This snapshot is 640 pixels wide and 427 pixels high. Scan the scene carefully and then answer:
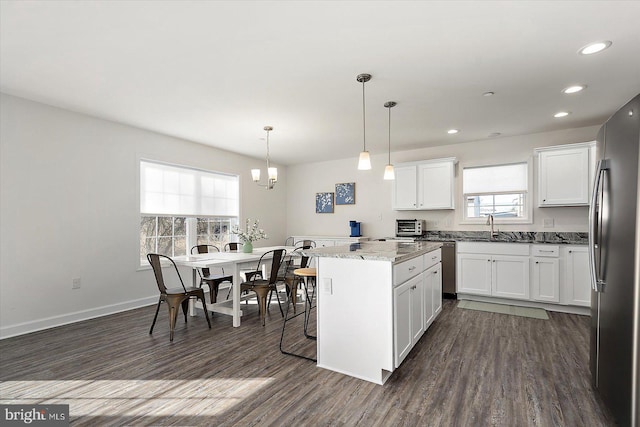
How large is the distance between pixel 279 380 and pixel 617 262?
2.32 meters

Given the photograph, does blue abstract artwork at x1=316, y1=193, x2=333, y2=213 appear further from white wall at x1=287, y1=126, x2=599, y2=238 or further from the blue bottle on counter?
the blue bottle on counter

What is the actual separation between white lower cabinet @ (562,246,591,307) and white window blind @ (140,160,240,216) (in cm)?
537

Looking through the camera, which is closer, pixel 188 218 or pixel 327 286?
pixel 327 286

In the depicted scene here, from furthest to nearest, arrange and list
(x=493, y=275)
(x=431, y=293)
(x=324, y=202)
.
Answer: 1. (x=324, y=202)
2. (x=493, y=275)
3. (x=431, y=293)

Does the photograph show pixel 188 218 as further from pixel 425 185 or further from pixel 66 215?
pixel 425 185

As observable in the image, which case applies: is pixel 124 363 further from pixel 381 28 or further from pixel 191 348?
pixel 381 28

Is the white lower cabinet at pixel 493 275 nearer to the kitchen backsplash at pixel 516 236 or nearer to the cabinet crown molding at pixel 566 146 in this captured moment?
the kitchen backsplash at pixel 516 236

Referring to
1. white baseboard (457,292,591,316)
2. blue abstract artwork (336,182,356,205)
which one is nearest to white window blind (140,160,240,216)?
blue abstract artwork (336,182,356,205)

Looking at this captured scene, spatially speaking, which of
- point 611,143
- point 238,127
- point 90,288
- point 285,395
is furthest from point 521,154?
point 90,288

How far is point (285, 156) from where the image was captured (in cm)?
642

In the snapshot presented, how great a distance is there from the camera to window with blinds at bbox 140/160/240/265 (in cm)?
469

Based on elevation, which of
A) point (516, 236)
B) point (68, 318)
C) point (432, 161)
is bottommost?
point (68, 318)

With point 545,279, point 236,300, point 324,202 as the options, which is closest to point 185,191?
point 236,300

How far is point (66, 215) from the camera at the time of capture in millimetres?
3740
